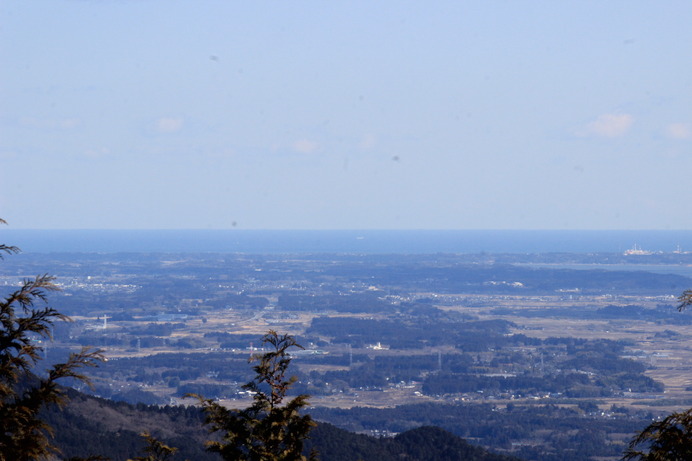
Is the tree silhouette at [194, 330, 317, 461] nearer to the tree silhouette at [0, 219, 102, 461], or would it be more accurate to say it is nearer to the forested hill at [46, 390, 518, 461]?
the tree silhouette at [0, 219, 102, 461]

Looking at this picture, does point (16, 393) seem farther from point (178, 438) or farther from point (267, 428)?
point (178, 438)

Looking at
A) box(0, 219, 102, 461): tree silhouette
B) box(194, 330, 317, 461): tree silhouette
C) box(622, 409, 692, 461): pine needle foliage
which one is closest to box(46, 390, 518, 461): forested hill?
box(194, 330, 317, 461): tree silhouette

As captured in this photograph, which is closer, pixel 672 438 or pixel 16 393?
pixel 672 438

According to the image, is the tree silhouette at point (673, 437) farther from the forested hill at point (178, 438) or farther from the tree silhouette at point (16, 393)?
the forested hill at point (178, 438)

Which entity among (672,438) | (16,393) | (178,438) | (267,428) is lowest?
(178,438)

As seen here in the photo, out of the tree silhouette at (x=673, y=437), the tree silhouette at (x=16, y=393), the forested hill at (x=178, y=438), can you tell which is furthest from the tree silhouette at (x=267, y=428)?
the forested hill at (x=178, y=438)

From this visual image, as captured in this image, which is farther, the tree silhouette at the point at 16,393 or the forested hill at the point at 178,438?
the forested hill at the point at 178,438

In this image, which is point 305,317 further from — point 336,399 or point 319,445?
point 319,445

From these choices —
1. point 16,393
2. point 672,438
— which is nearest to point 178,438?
point 16,393
